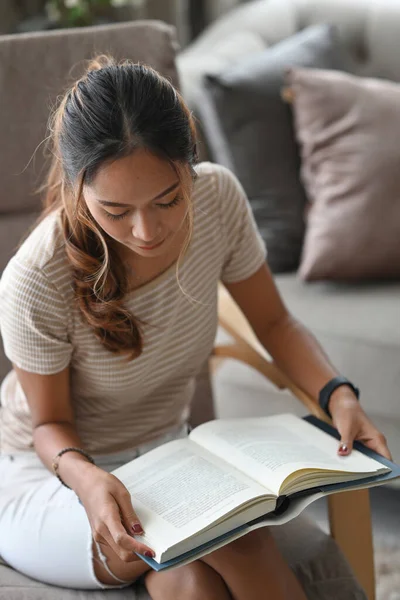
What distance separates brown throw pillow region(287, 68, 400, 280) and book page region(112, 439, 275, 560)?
30.8 inches

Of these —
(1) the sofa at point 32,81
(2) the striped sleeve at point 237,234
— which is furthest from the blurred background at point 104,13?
(2) the striped sleeve at point 237,234

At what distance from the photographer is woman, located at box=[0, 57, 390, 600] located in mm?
964

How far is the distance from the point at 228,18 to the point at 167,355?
136 cm

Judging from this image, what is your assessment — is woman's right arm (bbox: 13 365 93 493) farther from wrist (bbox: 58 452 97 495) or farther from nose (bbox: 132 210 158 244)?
nose (bbox: 132 210 158 244)

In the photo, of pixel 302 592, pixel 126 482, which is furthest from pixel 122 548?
pixel 302 592

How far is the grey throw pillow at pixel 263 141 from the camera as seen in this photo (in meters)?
1.86

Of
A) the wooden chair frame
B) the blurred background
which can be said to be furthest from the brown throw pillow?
the blurred background

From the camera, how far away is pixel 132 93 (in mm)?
948

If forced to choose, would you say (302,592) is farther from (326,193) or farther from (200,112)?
(200,112)

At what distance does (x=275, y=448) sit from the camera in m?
1.10

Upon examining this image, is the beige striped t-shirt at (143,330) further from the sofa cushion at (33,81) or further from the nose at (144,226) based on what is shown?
the sofa cushion at (33,81)

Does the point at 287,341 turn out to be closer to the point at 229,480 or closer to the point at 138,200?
the point at 229,480

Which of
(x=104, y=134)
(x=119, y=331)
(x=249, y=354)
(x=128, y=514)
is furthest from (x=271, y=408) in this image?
(x=104, y=134)

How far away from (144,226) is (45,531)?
423 millimetres
